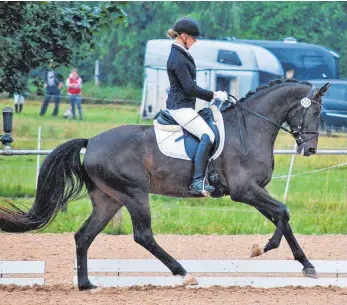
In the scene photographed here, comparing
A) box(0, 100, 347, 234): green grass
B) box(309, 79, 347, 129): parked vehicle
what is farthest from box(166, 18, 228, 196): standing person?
box(309, 79, 347, 129): parked vehicle

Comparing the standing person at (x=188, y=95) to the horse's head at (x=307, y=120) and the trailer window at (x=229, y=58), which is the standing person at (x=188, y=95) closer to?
the horse's head at (x=307, y=120)

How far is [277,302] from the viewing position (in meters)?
7.14

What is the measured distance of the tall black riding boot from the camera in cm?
786

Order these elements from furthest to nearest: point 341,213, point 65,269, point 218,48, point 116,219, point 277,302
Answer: point 218,48 < point 341,213 < point 116,219 < point 65,269 < point 277,302

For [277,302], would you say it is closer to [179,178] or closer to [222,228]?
[179,178]

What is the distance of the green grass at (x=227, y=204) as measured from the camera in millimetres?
11359

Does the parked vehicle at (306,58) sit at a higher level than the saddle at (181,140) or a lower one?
lower

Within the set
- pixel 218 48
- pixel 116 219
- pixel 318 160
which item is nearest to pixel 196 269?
pixel 116 219

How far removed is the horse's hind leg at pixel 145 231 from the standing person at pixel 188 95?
0.43m

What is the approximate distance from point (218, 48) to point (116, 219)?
10.7 meters

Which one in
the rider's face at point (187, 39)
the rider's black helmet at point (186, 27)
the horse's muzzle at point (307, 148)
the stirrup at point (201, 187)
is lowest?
the stirrup at point (201, 187)

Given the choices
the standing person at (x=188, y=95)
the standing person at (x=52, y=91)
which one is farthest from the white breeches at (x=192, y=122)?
the standing person at (x=52, y=91)

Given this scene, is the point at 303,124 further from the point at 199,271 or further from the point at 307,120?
the point at 199,271

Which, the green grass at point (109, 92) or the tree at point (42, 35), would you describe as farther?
the green grass at point (109, 92)
